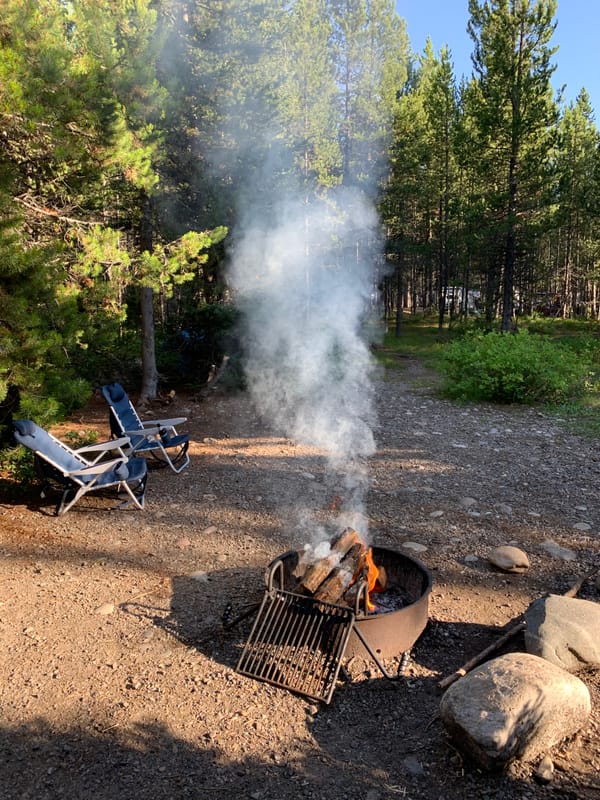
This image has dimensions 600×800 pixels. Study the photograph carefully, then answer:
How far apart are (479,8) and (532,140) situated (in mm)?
5578

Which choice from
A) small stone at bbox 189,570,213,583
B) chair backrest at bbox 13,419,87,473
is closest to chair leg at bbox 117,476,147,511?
chair backrest at bbox 13,419,87,473

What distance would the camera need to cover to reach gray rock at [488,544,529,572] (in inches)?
174

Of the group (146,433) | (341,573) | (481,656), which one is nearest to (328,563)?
(341,573)

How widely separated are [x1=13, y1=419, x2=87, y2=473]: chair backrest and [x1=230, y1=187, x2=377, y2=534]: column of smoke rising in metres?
3.03

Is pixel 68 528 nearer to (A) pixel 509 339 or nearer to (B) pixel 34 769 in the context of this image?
(B) pixel 34 769

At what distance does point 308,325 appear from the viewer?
8867mm

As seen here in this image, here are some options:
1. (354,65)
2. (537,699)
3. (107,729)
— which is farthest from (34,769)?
(354,65)

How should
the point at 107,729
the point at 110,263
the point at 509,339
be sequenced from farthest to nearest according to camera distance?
the point at 509,339
the point at 110,263
the point at 107,729

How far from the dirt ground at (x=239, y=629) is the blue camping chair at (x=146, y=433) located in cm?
30

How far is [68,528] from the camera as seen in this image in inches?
210

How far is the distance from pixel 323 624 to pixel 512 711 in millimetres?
1167

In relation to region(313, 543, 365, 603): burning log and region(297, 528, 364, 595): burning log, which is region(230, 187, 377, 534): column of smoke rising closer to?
region(297, 528, 364, 595): burning log

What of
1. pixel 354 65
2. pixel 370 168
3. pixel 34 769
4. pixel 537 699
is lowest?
pixel 34 769

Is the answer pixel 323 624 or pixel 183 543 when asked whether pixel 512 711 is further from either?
pixel 183 543
